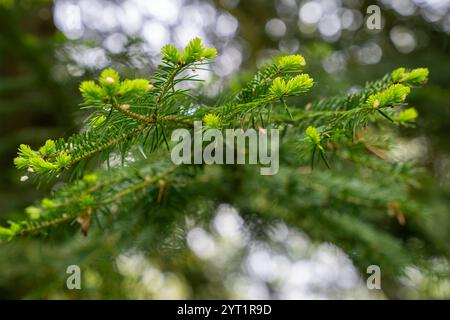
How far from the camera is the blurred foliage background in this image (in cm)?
171

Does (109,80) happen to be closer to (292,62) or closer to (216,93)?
(292,62)

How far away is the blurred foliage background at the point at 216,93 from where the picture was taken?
171cm

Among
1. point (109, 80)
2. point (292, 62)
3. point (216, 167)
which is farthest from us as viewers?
point (216, 167)

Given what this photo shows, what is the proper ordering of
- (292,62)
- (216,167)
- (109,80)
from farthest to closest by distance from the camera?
1. (216,167)
2. (292,62)
3. (109,80)

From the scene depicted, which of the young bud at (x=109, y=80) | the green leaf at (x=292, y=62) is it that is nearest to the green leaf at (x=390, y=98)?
the green leaf at (x=292, y=62)

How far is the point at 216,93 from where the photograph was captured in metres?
1.45

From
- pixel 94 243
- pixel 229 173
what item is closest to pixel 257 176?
pixel 229 173

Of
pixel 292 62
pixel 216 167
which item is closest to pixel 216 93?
pixel 216 167

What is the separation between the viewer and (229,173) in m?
1.39

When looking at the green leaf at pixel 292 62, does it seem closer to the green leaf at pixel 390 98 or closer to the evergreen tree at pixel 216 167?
the evergreen tree at pixel 216 167

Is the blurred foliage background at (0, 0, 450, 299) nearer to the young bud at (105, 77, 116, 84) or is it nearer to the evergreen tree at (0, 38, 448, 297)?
the evergreen tree at (0, 38, 448, 297)

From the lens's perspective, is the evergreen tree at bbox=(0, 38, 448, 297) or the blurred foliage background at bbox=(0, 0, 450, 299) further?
the blurred foliage background at bbox=(0, 0, 450, 299)

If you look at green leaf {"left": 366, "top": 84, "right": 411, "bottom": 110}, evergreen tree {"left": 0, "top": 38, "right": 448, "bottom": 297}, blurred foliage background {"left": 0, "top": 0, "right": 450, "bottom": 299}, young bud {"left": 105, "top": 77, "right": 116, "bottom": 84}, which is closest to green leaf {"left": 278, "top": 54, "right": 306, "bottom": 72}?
evergreen tree {"left": 0, "top": 38, "right": 448, "bottom": 297}
